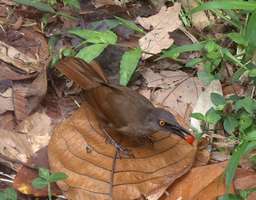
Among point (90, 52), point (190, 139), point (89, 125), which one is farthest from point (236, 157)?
point (90, 52)

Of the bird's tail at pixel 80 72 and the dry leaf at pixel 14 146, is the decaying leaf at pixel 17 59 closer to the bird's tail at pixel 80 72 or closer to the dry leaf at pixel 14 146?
the bird's tail at pixel 80 72

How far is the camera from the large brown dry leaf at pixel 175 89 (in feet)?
17.4

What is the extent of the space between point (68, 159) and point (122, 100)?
2.12 ft

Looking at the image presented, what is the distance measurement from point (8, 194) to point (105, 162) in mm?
693

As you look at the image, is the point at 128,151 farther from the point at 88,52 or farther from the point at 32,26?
the point at 32,26

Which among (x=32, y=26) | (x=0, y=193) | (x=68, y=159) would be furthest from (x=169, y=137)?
(x=32, y=26)

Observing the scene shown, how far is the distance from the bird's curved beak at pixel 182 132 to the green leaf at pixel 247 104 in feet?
1.67

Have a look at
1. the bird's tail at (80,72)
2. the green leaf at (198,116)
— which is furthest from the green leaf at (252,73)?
the bird's tail at (80,72)

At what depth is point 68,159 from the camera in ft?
15.3

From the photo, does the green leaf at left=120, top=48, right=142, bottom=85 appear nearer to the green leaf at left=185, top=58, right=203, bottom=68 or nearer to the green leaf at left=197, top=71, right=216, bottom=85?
the green leaf at left=185, top=58, right=203, bottom=68

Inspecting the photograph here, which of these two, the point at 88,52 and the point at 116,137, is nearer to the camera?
the point at 116,137

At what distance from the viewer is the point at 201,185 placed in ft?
14.8

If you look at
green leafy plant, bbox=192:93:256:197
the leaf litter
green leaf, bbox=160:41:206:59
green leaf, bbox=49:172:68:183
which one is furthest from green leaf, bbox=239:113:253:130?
green leaf, bbox=49:172:68:183

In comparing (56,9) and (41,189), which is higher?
→ (56,9)
